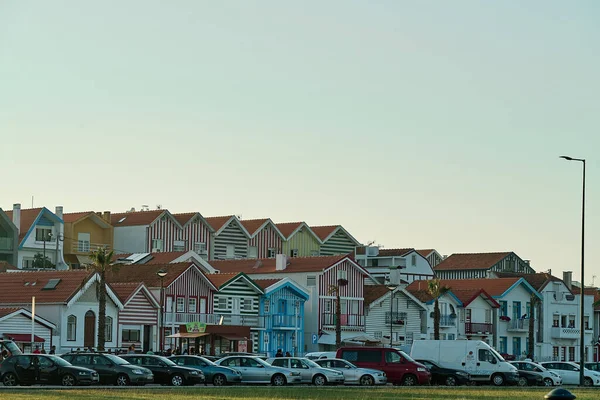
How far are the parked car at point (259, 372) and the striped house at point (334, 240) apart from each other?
6457 cm

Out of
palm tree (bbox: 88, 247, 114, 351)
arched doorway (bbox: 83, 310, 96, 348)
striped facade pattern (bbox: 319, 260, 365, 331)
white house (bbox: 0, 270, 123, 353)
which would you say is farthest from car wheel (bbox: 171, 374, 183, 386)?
striped facade pattern (bbox: 319, 260, 365, 331)

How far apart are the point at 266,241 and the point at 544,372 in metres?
53.2

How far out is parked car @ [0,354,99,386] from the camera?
44094 mm

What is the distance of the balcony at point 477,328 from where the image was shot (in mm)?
99312

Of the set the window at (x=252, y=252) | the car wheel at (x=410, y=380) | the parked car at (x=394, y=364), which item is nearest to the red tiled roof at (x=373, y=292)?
the window at (x=252, y=252)

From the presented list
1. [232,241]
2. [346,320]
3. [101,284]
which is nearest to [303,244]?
[232,241]

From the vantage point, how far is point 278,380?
49.9m

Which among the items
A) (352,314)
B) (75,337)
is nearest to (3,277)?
(75,337)

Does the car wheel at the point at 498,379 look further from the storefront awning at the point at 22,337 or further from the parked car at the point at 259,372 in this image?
the storefront awning at the point at 22,337

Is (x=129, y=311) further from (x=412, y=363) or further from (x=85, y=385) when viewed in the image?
(x=85, y=385)

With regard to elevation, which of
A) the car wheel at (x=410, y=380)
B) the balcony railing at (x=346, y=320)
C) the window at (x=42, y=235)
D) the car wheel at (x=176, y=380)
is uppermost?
the window at (x=42, y=235)

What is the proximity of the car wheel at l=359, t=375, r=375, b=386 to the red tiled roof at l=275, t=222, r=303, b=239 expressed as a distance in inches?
2374

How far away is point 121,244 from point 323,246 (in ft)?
68.3

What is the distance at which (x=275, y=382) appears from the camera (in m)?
49.8
